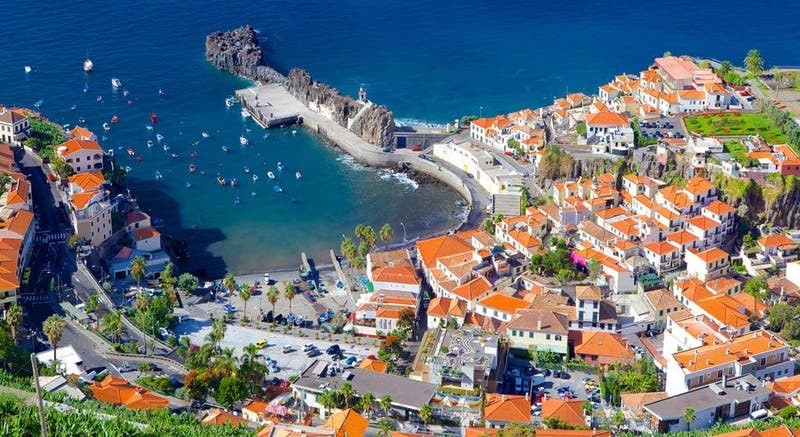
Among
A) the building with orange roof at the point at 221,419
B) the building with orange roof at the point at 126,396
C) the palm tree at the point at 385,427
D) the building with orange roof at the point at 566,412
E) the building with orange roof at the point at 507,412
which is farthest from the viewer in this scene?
the building with orange roof at the point at 126,396

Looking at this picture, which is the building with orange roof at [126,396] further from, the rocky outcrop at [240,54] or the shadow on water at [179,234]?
the rocky outcrop at [240,54]

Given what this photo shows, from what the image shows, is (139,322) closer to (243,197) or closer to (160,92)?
(243,197)

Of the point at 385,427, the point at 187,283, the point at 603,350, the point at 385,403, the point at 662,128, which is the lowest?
the point at 385,427

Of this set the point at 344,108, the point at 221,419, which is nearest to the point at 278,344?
the point at 221,419

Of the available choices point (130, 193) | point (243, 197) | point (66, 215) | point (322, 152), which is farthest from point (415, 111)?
point (66, 215)

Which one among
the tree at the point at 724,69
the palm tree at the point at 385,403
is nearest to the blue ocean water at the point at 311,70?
the tree at the point at 724,69

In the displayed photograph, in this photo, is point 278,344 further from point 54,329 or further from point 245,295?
point 54,329
